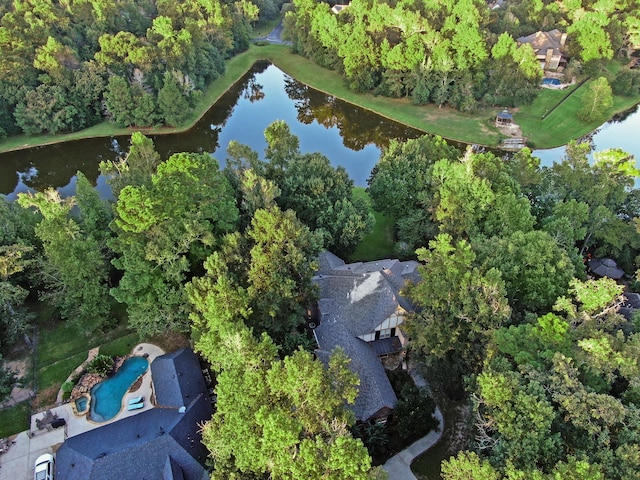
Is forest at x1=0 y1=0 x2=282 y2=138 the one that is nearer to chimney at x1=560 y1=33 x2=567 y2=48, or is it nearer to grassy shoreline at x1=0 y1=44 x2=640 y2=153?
grassy shoreline at x1=0 y1=44 x2=640 y2=153

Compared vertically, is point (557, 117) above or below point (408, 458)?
above

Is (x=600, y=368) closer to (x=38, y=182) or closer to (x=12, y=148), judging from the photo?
(x=38, y=182)

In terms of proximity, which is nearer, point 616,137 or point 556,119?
point 616,137

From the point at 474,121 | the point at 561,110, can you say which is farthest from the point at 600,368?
the point at 561,110

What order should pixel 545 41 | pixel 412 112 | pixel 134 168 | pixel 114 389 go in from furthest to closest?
pixel 545 41 < pixel 412 112 < pixel 134 168 < pixel 114 389

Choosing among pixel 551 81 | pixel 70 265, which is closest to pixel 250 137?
→ pixel 70 265

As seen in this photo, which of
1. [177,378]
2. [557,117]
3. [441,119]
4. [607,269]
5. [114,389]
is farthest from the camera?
[441,119]

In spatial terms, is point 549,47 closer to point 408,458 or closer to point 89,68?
point 89,68

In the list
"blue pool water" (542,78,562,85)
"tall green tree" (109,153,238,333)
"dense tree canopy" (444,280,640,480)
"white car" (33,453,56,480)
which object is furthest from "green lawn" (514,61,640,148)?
"white car" (33,453,56,480)
